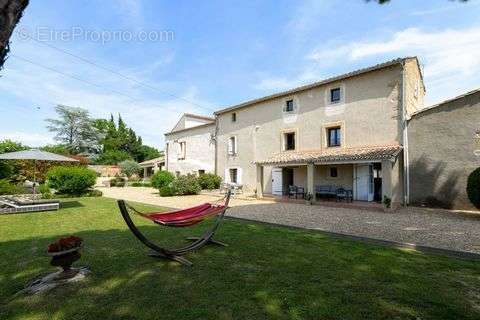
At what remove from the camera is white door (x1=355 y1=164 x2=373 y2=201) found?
14336mm

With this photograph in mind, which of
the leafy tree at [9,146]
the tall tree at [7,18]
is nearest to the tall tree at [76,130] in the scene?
the leafy tree at [9,146]

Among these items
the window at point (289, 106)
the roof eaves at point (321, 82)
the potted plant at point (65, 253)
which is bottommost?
the potted plant at point (65, 253)

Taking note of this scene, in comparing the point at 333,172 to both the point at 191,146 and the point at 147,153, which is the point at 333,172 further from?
the point at 147,153

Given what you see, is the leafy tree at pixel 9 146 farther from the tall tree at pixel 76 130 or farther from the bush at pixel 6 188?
the tall tree at pixel 76 130

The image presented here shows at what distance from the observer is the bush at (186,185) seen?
19.2 meters

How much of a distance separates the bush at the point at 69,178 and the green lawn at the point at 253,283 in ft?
34.3

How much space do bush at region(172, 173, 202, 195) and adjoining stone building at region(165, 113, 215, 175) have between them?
3970 mm

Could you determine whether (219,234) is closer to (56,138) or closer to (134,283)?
(134,283)

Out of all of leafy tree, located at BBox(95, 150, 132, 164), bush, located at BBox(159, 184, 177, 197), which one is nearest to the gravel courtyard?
bush, located at BBox(159, 184, 177, 197)

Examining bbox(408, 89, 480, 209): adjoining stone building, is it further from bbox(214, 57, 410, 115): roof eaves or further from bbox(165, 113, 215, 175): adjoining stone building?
bbox(165, 113, 215, 175): adjoining stone building

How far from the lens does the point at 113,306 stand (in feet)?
10.7

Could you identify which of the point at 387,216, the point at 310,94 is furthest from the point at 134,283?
the point at 310,94

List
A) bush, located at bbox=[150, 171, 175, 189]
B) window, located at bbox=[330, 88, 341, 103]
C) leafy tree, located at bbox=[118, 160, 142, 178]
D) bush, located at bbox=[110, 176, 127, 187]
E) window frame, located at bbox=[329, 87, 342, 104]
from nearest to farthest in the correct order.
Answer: window frame, located at bbox=[329, 87, 342, 104]
window, located at bbox=[330, 88, 341, 103]
bush, located at bbox=[150, 171, 175, 189]
bush, located at bbox=[110, 176, 127, 187]
leafy tree, located at bbox=[118, 160, 142, 178]

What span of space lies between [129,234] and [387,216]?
8682 mm
